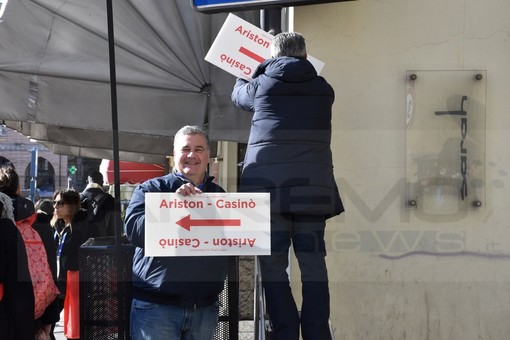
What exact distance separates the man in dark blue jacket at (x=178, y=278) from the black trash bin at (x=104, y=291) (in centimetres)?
12

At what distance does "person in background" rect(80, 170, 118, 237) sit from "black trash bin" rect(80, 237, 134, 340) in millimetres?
3556

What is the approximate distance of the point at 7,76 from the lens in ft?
17.8

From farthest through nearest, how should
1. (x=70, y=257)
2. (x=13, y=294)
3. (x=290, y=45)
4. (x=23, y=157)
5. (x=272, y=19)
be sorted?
(x=23, y=157)
(x=70, y=257)
(x=272, y=19)
(x=13, y=294)
(x=290, y=45)

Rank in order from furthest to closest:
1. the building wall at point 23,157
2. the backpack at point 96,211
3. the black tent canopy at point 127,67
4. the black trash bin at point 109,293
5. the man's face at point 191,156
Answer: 1. the building wall at point 23,157
2. the backpack at point 96,211
3. the black tent canopy at point 127,67
4. the black trash bin at point 109,293
5. the man's face at point 191,156

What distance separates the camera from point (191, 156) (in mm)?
3857

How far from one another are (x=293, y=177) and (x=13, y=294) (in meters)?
1.85

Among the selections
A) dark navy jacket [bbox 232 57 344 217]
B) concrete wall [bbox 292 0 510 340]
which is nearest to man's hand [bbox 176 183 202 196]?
dark navy jacket [bbox 232 57 344 217]

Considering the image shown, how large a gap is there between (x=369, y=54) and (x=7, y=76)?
8.50 feet

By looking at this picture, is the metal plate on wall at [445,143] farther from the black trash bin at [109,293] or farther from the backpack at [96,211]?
the backpack at [96,211]

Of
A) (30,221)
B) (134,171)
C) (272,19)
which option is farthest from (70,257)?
(134,171)

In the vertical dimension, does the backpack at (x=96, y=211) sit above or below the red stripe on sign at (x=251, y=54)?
below

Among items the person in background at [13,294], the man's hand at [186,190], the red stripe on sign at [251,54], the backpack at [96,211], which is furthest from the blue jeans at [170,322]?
the backpack at [96,211]

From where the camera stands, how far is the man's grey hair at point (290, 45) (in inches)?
167

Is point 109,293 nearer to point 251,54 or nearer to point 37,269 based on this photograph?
point 37,269
